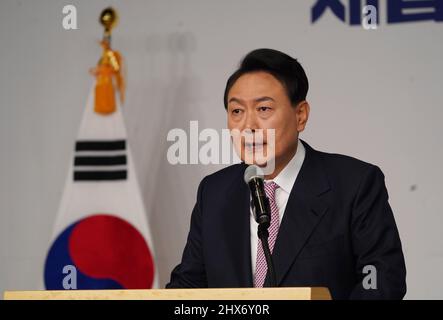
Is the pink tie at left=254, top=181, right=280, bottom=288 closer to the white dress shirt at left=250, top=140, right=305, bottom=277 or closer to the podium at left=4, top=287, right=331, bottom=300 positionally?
the white dress shirt at left=250, top=140, right=305, bottom=277

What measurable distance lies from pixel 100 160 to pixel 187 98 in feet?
1.77

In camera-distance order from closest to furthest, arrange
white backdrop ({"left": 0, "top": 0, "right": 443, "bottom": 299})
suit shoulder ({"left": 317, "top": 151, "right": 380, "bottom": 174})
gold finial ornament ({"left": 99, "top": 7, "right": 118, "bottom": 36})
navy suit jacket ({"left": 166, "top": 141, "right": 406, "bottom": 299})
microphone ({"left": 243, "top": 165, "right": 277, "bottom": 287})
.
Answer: microphone ({"left": 243, "top": 165, "right": 277, "bottom": 287})
navy suit jacket ({"left": 166, "top": 141, "right": 406, "bottom": 299})
suit shoulder ({"left": 317, "top": 151, "right": 380, "bottom": 174})
white backdrop ({"left": 0, "top": 0, "right": 443, "bottom": 299})
gold finial ornament ({"left": 99, "top": 7, "right": 118, "bottom": 36})

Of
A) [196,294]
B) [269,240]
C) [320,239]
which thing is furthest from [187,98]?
[196,294]

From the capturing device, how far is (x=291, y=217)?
7.31ft

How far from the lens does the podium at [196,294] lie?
154 cm

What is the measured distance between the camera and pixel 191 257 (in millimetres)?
2340

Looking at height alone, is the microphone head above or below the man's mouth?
below

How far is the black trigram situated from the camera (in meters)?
3.55

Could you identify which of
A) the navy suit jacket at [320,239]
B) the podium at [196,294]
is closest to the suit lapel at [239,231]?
the navy suit jacket at [320,239]

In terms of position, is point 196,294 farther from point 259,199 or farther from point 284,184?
point 284,184

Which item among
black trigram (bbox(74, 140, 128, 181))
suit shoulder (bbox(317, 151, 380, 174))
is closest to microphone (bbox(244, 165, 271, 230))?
suit shoulder (bbox(317, 151, 380, 174))

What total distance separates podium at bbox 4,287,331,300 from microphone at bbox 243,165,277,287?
248mm

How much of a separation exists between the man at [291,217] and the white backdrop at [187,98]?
3.91 feet
